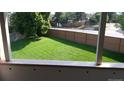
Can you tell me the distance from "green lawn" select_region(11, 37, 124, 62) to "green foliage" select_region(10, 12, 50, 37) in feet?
0.49

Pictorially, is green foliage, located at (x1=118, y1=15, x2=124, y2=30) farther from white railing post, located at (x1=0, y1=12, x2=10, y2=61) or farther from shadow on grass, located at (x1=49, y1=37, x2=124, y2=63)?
white railing post, located at (x1=0, y1=12, x2=10, y2=61)

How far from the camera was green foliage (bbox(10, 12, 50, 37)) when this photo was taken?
291cm

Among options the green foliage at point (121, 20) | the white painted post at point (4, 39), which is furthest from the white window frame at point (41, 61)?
the green foliage at point (121, 20)

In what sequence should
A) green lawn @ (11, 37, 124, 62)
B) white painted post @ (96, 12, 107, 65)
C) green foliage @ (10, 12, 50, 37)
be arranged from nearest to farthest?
white painted post @ (96, 12, 107, 65), green foliage @ (10, 12, 50, 37), green lawn @ (11, 37, 124, 62)

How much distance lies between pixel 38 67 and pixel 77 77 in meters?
0.72

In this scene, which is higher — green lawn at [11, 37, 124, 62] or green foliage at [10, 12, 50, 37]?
green foliage at [10, 12, 50, 37]

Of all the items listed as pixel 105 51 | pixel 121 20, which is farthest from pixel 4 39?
pixel 121 20

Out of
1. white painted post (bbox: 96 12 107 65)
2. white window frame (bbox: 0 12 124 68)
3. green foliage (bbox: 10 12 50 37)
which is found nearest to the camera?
white painted post (bbox: 96 12 107 65)

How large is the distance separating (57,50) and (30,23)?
680mm

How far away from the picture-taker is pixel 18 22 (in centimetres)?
297

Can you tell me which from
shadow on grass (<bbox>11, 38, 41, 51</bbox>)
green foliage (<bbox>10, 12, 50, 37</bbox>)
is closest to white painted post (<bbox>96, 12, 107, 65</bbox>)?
green foliage (<bbox>10, 12, 50, 37</bbox>)

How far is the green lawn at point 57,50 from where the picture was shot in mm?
3035

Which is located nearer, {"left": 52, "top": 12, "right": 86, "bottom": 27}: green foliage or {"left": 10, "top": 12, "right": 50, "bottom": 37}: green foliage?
{"left": 52, "top": 12, "right": 86, "bottom": 27}: green foliage
